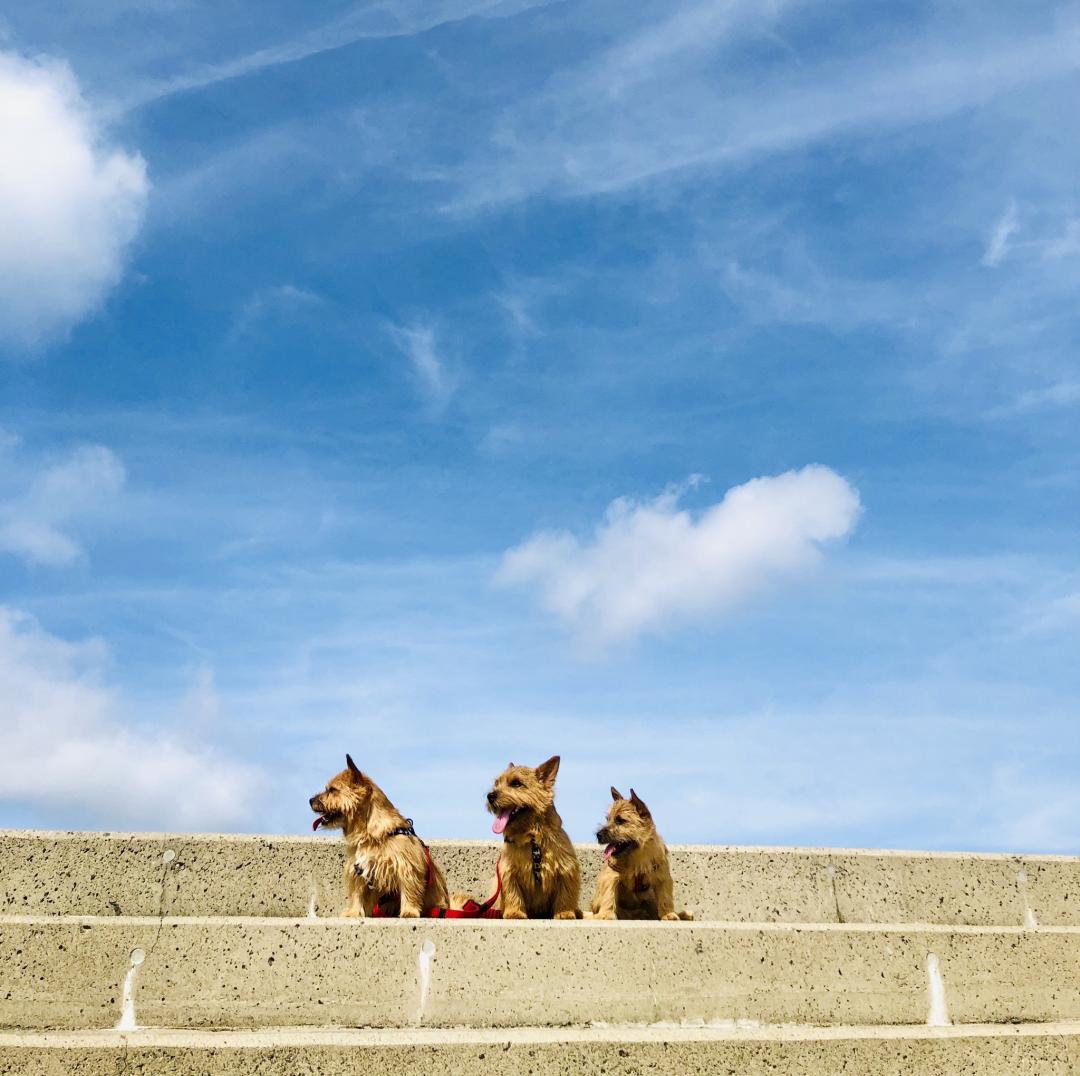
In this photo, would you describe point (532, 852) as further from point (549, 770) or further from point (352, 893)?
point (352, 893)

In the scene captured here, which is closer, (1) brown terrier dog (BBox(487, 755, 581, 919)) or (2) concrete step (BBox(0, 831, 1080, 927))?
A: (1) brown terrier dog (BBox(487, 755, 581, 919))

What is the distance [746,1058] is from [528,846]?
1894 mm

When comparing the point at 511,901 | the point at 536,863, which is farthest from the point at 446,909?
the point at 536,863

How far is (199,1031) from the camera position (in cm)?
546

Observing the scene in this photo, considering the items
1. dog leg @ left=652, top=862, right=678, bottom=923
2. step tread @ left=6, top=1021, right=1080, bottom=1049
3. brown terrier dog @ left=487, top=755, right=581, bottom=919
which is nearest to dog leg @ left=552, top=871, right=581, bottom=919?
brown terrier dog @ left=487, top=755, right=581, bottom=919

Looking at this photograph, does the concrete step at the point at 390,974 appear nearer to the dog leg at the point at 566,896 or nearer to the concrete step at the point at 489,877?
the dog leg at the point at 566,896

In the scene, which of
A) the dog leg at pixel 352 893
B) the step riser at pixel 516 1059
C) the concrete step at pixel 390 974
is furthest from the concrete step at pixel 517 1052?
the dog leg at pixel 352 893

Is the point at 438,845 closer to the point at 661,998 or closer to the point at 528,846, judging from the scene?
the point at 528,846

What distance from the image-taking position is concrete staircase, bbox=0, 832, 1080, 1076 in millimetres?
5188

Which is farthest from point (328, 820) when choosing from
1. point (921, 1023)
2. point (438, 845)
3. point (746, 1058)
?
point (921, 1023)

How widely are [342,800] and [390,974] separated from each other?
1759 millimetres

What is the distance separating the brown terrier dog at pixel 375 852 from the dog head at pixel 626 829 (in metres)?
1.19

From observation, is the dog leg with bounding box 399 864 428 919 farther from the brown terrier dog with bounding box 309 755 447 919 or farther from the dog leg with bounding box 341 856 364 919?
the dog leg with bounding box 341 856 364 919

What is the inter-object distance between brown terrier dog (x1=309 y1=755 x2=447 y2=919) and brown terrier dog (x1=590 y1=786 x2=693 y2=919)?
44.9 inches
